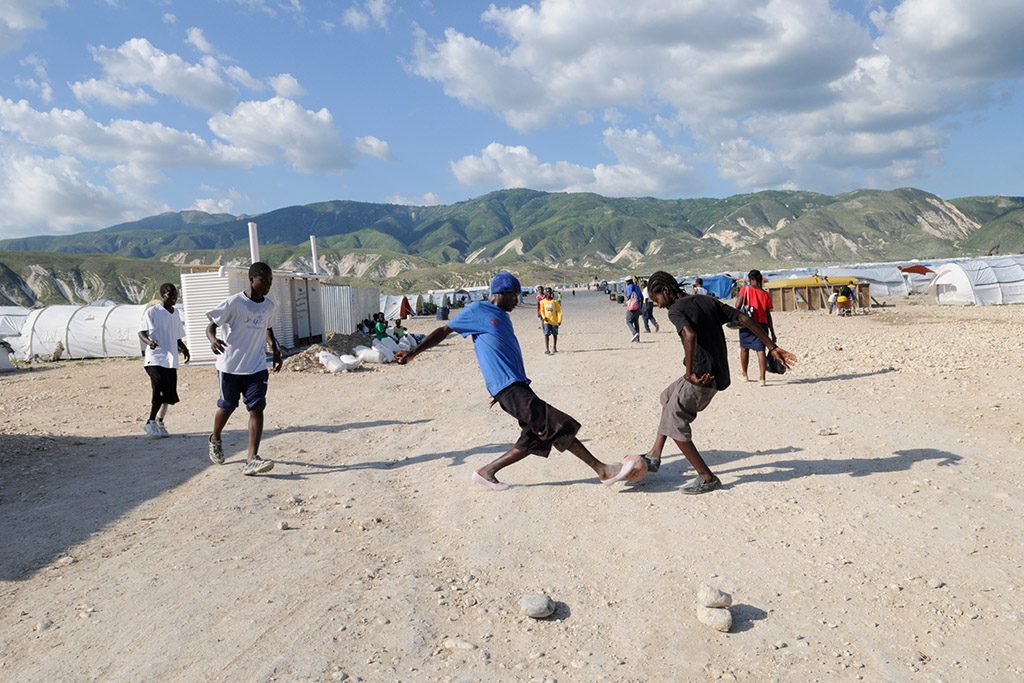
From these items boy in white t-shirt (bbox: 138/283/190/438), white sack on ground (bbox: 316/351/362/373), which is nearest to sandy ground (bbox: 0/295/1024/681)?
boy in white t-shirt (bbox: 138/283/190/438)

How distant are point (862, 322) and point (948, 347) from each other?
1227 cm

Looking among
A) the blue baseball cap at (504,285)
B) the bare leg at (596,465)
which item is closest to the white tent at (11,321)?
the blue baseball cap at (504,285)

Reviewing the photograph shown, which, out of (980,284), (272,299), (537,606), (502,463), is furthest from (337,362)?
(980,284)

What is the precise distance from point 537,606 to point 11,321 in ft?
101

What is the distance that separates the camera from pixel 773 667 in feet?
9.80

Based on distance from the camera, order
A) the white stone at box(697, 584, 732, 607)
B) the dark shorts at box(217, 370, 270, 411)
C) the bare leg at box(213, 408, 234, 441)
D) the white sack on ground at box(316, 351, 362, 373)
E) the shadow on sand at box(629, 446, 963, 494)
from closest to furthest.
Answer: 1. the white stone at box(697, 584, 732, 607)
2. the shadow on sand at box(629, 446, 963, 494)
3. the dark shorts at box(217, 370, 270, 411)
4. the bare leg at box(213, 408, 234, 441)
5. the white sack on ground at box(316, 351, 362, 373)

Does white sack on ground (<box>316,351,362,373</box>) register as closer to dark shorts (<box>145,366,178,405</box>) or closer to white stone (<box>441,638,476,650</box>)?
dark shorts (<box>145,366,178,405</box>)

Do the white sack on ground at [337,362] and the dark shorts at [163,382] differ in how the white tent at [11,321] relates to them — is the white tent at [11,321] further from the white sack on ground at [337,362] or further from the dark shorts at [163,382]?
the dark shorts at [163,382]

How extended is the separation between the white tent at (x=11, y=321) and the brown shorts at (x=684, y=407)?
2749 cm

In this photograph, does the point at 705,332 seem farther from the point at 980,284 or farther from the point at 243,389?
the point at 980,284

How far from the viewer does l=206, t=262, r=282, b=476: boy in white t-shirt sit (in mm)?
6340

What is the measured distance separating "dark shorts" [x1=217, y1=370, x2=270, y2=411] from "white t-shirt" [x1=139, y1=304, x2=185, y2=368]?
2.32 m

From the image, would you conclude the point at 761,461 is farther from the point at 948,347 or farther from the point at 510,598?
the point at 948,347

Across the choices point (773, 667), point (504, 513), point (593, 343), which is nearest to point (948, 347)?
point (593, 343)
